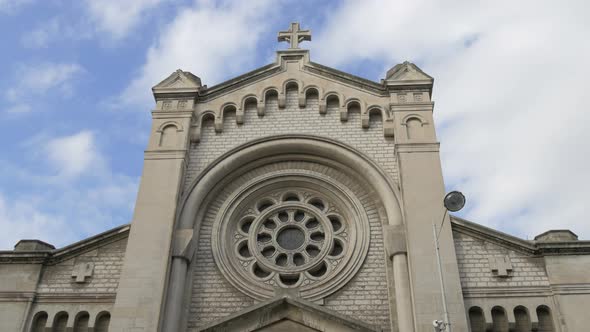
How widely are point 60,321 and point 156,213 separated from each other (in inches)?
141

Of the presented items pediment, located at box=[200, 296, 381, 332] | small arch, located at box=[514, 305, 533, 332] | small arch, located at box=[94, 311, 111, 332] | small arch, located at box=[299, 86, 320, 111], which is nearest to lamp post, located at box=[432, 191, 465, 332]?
pediment, located at box=[200, 296, 381, 332]

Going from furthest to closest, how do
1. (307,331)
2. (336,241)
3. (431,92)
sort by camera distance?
(431,92), (336,241), (307,331)

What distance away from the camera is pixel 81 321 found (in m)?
15.8

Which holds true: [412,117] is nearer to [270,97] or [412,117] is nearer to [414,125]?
[414,125]

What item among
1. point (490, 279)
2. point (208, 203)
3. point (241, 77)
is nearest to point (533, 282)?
point (490, 279)

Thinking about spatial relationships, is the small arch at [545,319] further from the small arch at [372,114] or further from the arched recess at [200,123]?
the arched recess at [200,123]

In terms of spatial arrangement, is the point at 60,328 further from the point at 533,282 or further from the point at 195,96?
the point at 533,282

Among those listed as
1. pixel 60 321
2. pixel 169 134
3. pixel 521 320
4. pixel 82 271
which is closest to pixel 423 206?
pixel 521 320

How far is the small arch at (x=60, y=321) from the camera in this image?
15.7 meters

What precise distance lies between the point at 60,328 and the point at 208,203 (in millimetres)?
5096

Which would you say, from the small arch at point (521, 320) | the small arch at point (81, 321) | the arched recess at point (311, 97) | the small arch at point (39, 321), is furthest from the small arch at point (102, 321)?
the small arch at point (521, 320)

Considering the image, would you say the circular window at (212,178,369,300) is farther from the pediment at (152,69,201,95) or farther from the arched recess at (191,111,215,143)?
the pediment at (152,69,201,95)

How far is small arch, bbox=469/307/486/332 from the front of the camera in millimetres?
15029

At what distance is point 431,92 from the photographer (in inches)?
768
